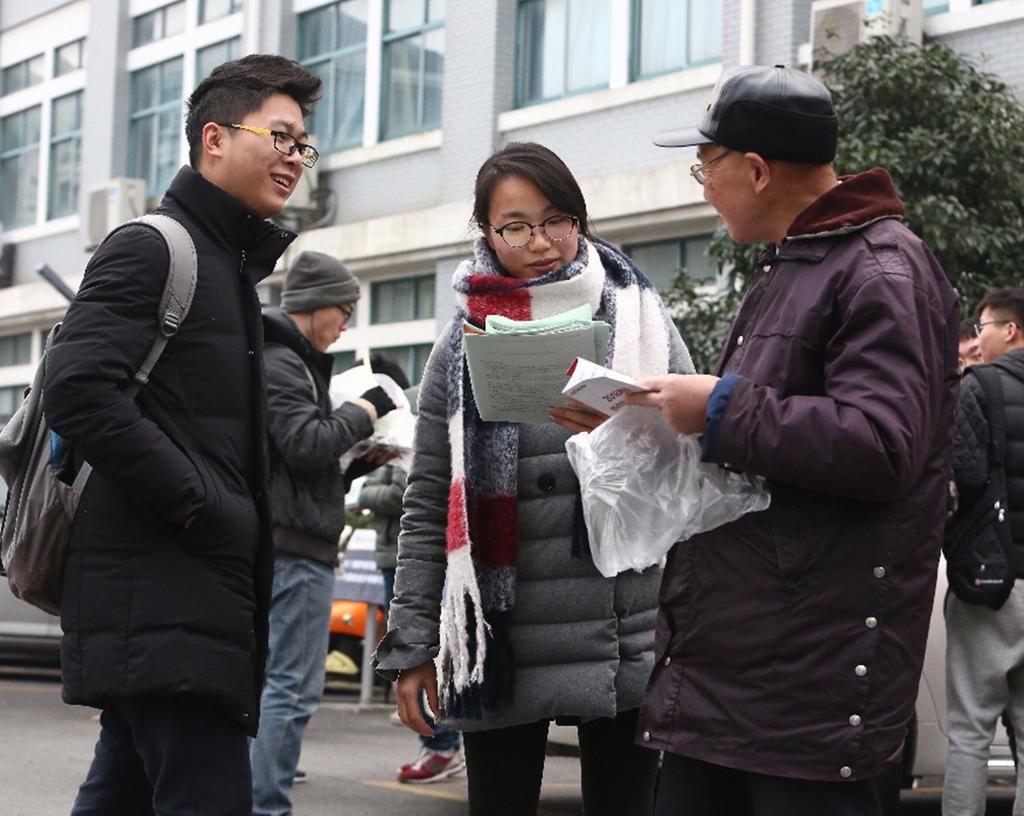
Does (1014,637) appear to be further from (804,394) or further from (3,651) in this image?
(3,651)

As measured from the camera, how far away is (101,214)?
1034 inches

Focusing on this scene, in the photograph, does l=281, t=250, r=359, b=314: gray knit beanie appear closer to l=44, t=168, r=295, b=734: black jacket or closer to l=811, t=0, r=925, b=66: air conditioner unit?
l=44, t=168, r=295, b=734: black jacket

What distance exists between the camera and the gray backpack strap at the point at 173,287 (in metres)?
3.95

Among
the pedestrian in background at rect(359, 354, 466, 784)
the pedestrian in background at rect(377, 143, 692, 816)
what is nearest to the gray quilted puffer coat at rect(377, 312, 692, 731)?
the pedestrian in background at rect(377, 143, 692, 816)

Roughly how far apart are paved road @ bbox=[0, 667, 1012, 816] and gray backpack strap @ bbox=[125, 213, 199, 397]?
4.06 meters

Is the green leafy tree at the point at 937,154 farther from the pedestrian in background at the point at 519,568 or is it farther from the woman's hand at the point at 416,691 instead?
the woman's hand at the point at 416,691

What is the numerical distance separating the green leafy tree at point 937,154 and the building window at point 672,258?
3.67 meters

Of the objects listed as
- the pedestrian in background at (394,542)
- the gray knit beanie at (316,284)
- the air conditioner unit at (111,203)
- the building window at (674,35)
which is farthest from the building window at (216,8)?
the gray knit beanie at (316,284)

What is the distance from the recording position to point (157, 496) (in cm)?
383

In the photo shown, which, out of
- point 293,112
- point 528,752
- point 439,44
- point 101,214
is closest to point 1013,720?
point 528,752

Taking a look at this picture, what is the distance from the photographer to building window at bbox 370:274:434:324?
864 inches

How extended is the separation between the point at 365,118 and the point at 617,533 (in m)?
20.1

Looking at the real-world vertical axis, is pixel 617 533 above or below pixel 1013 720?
above

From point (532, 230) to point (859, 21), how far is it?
11734mm
